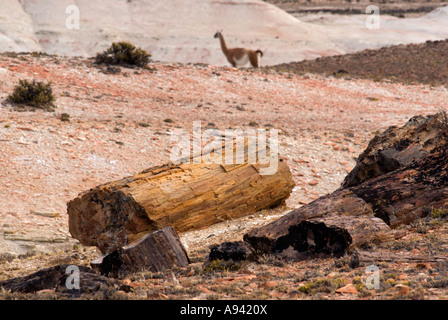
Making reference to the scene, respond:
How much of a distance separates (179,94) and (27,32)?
1515 inches

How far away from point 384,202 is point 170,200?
13.0 ft

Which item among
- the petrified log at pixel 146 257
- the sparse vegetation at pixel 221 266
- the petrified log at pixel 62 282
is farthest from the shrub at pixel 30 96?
the sparse vegetation at pixel 221 266

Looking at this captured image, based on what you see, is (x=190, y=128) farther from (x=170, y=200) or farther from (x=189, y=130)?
(x=170, y=200)

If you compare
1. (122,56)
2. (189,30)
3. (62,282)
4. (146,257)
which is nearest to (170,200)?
(146,257)

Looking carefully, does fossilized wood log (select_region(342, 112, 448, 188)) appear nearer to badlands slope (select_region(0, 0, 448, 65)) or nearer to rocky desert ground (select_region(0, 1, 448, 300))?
rocky desert ground (select_region(0, 1, 448, 300))

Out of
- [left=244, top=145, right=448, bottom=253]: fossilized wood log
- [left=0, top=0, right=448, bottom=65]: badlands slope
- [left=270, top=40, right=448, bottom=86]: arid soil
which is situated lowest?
[left=244, top=145, right=448, bottom=253]: fossilized wood log

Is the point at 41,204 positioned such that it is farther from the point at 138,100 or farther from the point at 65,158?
the point at 138,100

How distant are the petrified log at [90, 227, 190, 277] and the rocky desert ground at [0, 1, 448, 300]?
0.24 meters

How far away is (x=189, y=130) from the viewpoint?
57.5 feet

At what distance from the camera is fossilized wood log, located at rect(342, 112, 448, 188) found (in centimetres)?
977

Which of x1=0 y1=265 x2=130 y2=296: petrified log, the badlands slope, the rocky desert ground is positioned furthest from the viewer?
the badlands slope

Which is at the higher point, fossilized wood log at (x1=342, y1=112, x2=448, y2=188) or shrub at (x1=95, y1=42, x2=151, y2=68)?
shrub at (x1=95, y1=42, x2=151, y2=68)

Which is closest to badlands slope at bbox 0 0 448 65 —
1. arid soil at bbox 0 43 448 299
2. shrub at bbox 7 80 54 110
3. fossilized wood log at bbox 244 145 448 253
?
arid soil at bbox 0 43 448 299
